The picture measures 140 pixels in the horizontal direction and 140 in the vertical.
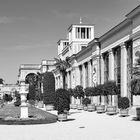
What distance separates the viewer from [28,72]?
144 meters

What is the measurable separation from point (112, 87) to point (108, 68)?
10.8 m

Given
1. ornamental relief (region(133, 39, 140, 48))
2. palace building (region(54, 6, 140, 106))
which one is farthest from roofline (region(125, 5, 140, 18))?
ornamental relief (region(133, 39, 140, 48))

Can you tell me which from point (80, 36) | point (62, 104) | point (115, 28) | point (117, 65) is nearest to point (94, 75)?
point (117, 65)

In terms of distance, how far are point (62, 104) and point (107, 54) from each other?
22113mm

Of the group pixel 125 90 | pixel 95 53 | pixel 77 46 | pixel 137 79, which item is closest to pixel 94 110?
pixel 125 90

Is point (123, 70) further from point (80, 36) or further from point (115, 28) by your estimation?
point (80, 36)

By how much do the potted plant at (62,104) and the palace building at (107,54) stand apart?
653 centimetres

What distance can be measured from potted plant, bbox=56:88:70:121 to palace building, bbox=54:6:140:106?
21.4 feet

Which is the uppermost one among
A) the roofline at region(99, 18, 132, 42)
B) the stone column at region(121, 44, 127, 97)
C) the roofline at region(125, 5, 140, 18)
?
the roofline at region(125, 5, 140, 18)

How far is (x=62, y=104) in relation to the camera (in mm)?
27922

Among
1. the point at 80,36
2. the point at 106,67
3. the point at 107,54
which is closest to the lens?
the point at 107,54

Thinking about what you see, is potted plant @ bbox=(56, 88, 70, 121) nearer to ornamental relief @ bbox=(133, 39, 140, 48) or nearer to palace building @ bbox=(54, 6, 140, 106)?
palace building @ bbox=(54, 6, 140, 106)

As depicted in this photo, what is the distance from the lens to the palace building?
3669 cm

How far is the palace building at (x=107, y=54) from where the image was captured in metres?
36.7
